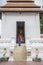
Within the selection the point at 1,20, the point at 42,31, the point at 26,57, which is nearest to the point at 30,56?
the point at 26,57

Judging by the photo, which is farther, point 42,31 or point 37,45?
point 42,31

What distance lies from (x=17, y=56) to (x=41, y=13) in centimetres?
761

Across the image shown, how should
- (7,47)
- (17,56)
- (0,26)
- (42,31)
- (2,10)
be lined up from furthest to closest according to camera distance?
(42,31) → (0,26) → (2,10) → (7,47) → (17,56)

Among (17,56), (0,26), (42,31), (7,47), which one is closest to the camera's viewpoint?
(17,56)

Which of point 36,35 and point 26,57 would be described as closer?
point 26,57

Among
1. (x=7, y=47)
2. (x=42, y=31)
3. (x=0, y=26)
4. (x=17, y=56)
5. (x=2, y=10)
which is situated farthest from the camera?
(x=42, y=31)

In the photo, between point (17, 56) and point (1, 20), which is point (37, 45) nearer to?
point (17, 56)

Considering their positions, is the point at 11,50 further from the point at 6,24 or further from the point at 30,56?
the point at 6,24

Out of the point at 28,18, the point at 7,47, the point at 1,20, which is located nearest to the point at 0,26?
the point at 1,20

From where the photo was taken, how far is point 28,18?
24.4 metres

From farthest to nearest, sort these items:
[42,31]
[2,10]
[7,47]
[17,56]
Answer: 1. [42,31]
2. [2,10]
3. [7,47]
4. [17,56]

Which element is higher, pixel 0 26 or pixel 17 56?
pixel 0 26

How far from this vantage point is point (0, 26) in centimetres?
2545

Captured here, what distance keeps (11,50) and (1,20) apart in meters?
5.56
